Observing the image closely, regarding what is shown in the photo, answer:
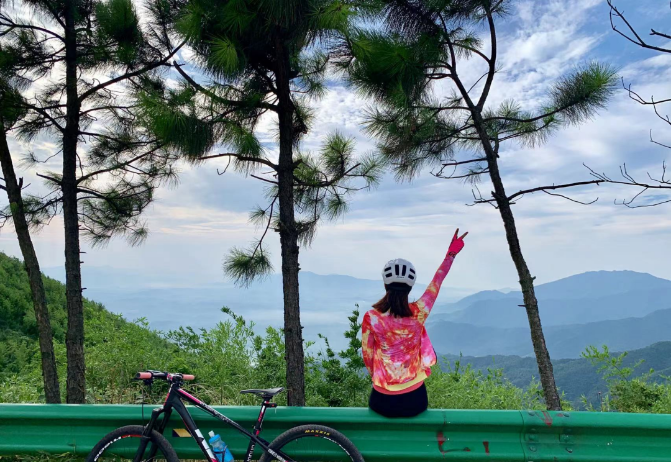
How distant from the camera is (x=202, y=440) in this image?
9.61 feet

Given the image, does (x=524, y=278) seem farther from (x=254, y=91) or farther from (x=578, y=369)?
(x=578, y=369)

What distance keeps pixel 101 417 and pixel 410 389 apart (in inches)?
71.0

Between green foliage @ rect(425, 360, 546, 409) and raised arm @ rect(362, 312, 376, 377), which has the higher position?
raised arm @ rect(362, 312, 376, 377)

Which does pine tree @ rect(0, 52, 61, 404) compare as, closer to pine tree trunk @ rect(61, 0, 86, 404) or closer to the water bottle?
pine tree trunk @ rect(61, 0, 86, 404)

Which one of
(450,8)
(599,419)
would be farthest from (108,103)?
(599,419)

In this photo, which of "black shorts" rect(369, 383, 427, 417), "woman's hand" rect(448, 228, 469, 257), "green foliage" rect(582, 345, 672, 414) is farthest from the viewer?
"green foliage" rect(582, 345, 672, 414)

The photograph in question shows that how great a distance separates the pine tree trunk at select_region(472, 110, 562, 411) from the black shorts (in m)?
3.74

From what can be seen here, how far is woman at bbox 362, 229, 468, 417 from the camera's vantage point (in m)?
3.03

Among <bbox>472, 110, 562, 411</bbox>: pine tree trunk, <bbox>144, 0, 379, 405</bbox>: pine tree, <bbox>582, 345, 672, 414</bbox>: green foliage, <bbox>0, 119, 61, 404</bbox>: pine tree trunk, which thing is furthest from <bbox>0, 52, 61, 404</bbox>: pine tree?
<bbox>582, 345, 672, 414</bbox>: green foliage

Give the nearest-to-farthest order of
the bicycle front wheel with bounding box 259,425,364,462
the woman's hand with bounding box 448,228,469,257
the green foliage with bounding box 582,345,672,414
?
the bicycle front wheel with bounding box 259,425,364,462
the woman's hand with bounding box 448,228,469,257
the green foliage with bounding box 582,345,672,414

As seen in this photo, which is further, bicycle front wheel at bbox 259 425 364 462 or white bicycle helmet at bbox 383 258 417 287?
white bicycle helmet at bbox 383 258 417 287

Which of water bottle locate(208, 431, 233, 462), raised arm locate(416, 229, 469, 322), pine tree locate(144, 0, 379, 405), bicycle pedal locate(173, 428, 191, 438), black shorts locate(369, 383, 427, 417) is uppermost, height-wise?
pine tree locate(144, 0, 379, 405)

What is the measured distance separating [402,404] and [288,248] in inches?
127

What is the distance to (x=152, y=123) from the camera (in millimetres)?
5520
